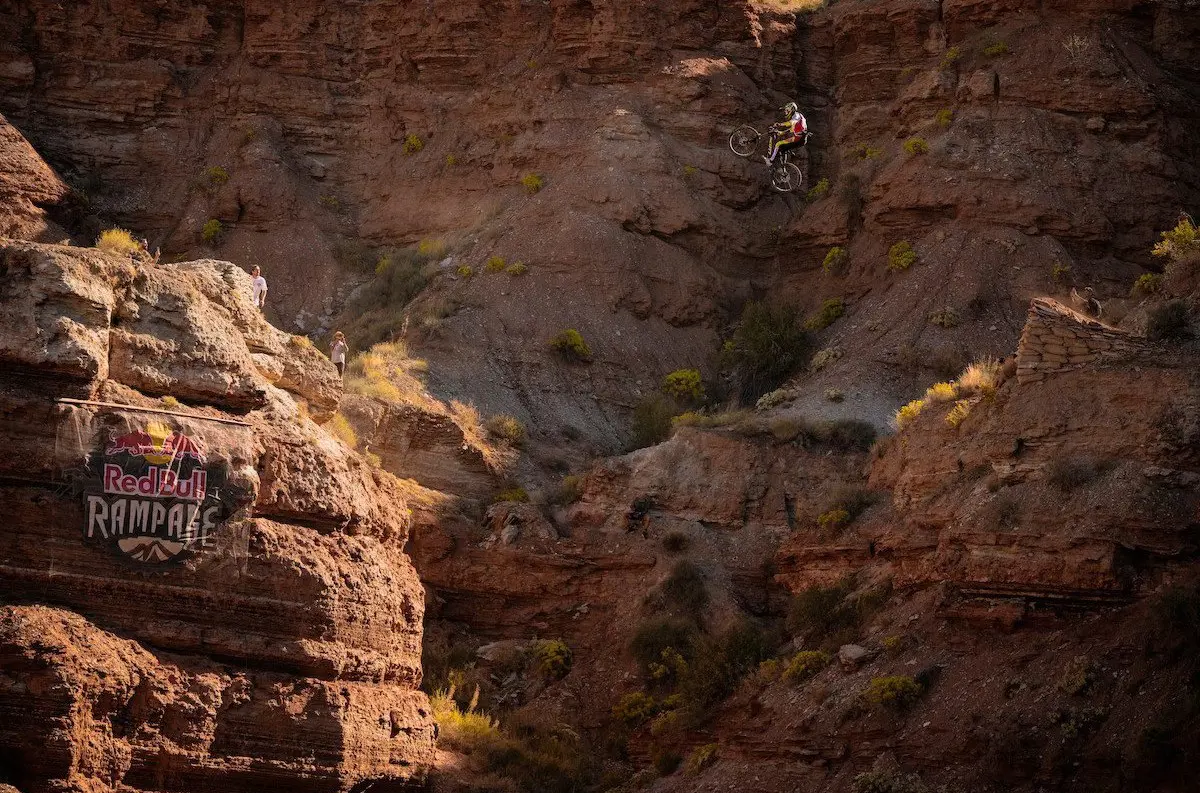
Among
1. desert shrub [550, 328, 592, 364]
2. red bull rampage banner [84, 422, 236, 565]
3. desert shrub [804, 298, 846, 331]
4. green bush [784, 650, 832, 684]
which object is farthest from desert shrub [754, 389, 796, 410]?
red bull rampage banner [84, 422, 236, 565]

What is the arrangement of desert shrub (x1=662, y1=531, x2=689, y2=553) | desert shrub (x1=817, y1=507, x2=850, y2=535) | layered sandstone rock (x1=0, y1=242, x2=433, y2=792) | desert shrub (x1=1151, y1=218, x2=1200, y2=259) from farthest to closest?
1. desert shrub (x1=662, y1=531, x2=689, y2=553)
2. desert shrub (x1=817, y1=507, x2=850, y2=535)
3. desert shrub (x1=1151, y1=218, x2=1200, y2=259)
4. layered sandstone rock (x1=0, y1=242, x2=433, y2=792)

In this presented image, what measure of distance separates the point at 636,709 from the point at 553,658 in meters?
2.23

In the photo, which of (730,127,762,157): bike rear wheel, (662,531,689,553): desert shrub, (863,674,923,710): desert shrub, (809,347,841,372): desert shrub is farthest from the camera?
(730,127,762,157): bike rear wheel

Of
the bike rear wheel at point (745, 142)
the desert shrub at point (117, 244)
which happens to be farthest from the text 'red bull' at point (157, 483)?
the bike rear wheel at point (745, 142)

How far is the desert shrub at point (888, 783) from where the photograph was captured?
92.5 feet

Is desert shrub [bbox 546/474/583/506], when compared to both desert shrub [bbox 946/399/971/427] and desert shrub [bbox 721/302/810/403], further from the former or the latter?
desert shrub [bbox 946/399/971/427]

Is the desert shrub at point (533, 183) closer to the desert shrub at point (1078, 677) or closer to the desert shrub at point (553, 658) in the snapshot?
the desert shrub at point (553, 658)

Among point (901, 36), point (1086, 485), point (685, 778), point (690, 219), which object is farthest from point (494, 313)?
point (1086, 485)

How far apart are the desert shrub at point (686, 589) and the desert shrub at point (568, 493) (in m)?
3.34

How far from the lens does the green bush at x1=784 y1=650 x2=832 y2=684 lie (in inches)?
1298

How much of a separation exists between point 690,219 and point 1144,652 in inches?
966

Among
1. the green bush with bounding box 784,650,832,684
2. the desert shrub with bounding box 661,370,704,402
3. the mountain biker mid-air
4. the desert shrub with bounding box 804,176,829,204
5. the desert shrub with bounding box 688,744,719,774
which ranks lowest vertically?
the desert shrub with bounding box 688,744,719,774

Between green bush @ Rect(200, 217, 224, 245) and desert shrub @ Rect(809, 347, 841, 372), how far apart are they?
51.2 feet

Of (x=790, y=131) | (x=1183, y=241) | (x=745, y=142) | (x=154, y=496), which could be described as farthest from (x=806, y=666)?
(x=745, y=142)
